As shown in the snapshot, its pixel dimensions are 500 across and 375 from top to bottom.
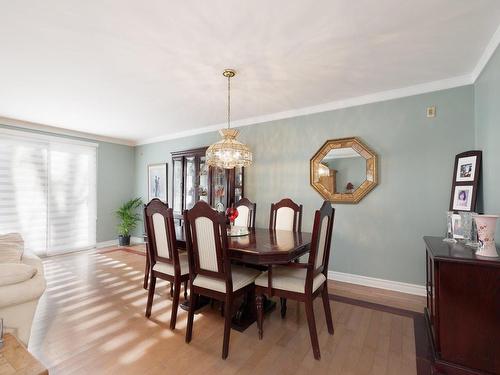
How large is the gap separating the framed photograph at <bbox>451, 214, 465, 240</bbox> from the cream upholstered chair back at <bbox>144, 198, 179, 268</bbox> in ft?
7.71

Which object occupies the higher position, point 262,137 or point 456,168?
point 262,137

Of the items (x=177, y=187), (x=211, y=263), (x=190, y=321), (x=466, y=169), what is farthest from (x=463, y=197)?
(x=177, y=187)

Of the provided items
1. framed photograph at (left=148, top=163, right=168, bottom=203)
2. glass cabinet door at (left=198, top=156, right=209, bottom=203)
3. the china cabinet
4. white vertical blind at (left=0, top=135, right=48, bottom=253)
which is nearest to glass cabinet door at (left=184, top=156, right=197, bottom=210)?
the china cabinet

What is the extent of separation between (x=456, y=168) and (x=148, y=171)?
17.9ft

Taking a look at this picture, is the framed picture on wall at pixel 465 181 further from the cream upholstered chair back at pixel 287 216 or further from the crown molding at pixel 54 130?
the crown molding at pixel 54 130

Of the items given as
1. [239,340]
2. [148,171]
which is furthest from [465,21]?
[148,171]

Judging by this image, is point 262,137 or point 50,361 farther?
point 262,137

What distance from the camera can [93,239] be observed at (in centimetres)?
527

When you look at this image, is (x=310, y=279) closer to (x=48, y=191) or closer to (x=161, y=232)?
(x=161, y=232)

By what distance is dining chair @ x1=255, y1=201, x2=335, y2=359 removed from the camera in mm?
1822

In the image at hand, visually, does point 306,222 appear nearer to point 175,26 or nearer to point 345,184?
point 345,184

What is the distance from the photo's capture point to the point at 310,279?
1.83m

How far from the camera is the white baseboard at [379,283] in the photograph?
2867mm

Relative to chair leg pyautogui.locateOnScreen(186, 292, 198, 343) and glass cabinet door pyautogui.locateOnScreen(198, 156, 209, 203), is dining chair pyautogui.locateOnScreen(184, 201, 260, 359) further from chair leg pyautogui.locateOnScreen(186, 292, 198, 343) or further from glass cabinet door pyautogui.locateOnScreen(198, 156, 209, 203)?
glass cabinet door pyautogui.locateOnScreen(198, 156, 209, 203)
